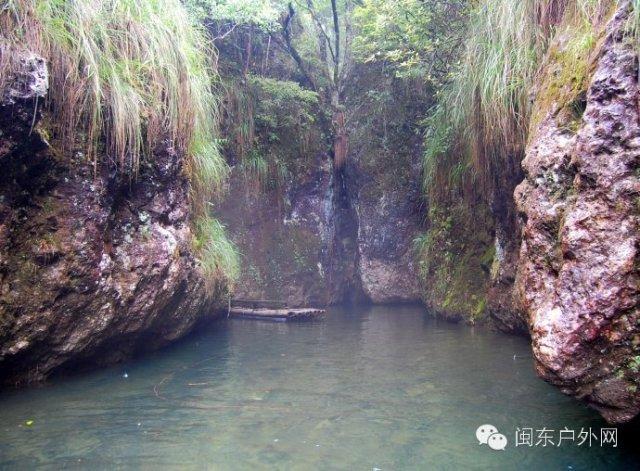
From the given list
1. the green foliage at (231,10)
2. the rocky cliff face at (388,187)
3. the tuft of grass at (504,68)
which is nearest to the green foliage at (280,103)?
the green foliage at (231,10)

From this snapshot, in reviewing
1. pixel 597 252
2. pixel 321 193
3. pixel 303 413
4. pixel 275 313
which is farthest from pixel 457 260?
pixel 597 252

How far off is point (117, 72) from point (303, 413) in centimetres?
344

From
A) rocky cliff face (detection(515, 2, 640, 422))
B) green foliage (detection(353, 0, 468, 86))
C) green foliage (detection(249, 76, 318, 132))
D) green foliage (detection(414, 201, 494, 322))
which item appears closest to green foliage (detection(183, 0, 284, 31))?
green foliage (detection(249, 76, 318, 132))

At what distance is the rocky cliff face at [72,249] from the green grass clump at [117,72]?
0.20 metres

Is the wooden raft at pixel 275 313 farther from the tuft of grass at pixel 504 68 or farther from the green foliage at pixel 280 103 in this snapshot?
the green foliage at pixel 280 103

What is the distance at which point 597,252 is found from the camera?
2943mm

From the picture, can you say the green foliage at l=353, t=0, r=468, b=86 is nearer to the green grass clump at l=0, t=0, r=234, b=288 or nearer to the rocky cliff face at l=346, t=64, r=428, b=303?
the rocky cliff face at l=346, t=64, r=428, b=303

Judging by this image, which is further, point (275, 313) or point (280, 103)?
point (280, 103)

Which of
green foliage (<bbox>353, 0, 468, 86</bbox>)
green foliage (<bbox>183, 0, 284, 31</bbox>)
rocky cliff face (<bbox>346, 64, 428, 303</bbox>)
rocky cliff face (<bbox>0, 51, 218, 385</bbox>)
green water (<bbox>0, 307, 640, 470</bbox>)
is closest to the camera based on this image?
green water (<bbox>0, 307, 640, 470</bbox>)

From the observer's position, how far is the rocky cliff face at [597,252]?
9.14 ft

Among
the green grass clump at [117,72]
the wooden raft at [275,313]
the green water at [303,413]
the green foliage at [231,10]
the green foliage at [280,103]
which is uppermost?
the green foliage at [231,10]

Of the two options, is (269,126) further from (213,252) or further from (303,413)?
(303,413)

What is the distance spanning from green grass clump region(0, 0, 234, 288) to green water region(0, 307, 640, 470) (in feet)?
6.57

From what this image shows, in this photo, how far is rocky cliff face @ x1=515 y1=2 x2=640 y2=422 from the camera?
2.79 m
